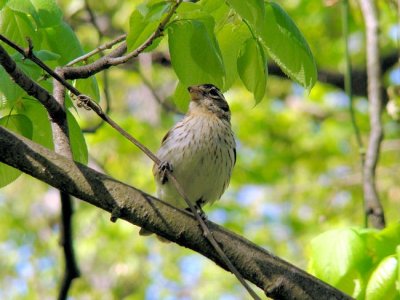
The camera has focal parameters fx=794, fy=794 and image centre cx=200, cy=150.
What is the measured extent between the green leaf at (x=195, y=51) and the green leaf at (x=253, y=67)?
0.27ft

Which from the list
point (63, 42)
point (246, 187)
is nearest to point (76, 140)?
point (63, 42)

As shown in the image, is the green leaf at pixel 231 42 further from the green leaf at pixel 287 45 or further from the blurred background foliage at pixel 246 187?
the blurred background foliage at pixel 246 187

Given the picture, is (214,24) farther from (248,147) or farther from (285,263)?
(248,147)

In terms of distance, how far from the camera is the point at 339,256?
325cm

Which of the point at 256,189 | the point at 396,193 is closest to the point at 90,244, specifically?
the point at 256,189

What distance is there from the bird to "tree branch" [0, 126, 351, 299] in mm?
2174

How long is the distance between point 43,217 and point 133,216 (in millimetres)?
10460

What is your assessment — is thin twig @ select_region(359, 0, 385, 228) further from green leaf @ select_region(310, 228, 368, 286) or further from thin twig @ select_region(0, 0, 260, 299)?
thin twig @ select_region(0, 0, 260, 299)

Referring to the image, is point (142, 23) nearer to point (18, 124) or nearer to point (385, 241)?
point (18, 124)

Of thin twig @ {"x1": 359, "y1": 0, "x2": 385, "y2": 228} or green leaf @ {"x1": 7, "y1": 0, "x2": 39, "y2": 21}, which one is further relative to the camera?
thin twig @ {"x1": 359, "y1": 0, "x2": 385, "y2": 228}

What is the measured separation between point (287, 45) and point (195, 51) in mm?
305

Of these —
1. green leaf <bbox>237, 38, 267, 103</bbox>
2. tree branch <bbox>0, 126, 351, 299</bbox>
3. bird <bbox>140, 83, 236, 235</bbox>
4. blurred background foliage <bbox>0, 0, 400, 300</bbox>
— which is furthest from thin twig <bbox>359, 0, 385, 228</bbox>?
Answer: blurred background foliage <bbox>0, 0, 400, 300</bbox>

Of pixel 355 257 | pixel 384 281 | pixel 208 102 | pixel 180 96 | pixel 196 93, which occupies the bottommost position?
pixel 384 281

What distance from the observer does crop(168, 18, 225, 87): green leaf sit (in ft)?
8.52
